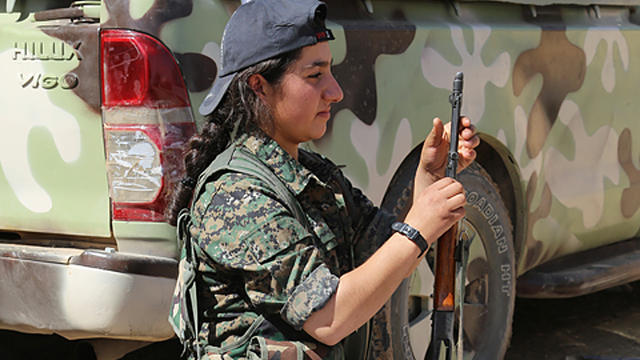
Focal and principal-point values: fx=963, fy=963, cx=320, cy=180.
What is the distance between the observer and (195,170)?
2213 millimetres

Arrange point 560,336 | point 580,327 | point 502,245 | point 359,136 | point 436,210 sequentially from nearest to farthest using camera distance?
point 436,210 < point 359,136 < point 502,245 < point 560,336 < point 580,327

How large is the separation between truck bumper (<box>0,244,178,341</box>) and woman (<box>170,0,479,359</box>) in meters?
0.47

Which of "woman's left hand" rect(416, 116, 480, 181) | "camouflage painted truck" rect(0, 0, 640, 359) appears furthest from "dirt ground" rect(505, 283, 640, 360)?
"woman's left hand" rect(416, 116, 480, 181)

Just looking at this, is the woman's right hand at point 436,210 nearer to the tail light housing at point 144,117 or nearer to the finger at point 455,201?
the finger at point 455,201

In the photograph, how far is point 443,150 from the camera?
228 cm

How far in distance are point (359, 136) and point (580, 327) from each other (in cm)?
227

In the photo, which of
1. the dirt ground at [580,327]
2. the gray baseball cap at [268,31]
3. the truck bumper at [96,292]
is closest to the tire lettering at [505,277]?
the dirt ground at [580,327]

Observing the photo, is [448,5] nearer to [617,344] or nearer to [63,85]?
[63,85]

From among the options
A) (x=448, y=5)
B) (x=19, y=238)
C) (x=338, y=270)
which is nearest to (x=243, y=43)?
(x=338, y=270)

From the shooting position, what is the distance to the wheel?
126 inches

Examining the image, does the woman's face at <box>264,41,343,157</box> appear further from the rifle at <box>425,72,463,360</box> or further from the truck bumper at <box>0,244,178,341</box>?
the truck bumper at <box>0,244,178,341</box>

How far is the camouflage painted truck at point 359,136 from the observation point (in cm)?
262

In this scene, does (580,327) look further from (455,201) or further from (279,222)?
(279,222)

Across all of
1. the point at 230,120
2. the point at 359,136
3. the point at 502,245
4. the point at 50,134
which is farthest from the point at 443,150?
the point at 502,245
